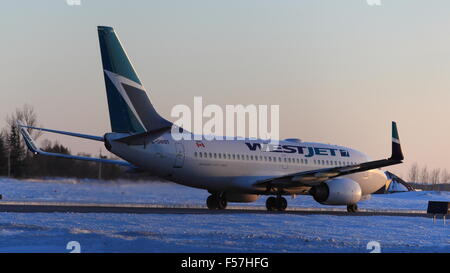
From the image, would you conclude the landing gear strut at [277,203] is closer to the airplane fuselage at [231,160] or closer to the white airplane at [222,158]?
the white airplane at [222,158]

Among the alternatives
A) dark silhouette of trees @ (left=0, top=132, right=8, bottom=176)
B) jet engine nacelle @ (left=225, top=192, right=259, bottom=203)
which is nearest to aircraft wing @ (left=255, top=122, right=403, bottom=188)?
jet engine nacelle @ (left=225, top=192, right=259, bottom=203)

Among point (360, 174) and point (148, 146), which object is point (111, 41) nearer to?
point (148, 146)

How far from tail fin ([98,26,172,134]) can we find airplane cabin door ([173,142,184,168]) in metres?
1.88

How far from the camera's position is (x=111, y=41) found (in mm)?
28344

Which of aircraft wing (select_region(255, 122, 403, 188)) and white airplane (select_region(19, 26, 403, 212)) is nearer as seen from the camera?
white airplane (select_region(19, 26, 403, 212))

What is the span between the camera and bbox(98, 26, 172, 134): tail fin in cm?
2817

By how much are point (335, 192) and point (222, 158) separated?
17.6ft

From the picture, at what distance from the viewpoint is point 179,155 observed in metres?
30.3

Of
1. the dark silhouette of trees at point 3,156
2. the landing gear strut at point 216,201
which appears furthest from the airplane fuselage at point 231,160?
the dark silhouette of trees at point 3,156

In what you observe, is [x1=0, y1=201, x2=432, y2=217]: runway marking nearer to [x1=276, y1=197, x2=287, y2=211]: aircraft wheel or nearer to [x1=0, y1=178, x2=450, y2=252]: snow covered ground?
[x1=276, y1=197, x2=287, y2=211]: aircraft wheel

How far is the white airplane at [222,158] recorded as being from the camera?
28422mm

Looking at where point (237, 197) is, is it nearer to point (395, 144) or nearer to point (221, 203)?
point (221, 203)

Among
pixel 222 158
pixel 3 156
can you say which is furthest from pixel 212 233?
pixel 3 156

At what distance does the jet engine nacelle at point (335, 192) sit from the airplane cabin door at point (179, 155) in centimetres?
663
